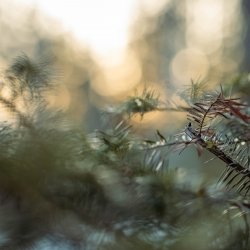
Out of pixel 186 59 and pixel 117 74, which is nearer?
pixel 186 59

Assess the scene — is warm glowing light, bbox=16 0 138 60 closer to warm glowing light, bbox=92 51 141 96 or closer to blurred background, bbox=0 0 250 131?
blurred background, bbox=0 0 250 131

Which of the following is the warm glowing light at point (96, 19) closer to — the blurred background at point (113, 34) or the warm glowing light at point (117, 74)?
the blurred background at point (113, 34)

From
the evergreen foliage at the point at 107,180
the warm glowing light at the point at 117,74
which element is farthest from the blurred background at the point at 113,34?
the evergreen foliage at the point at 107,180

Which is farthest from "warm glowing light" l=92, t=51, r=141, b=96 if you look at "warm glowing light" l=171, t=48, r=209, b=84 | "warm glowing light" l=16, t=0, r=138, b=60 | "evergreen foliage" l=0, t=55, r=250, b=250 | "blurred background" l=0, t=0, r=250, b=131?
"evergreen foliage" l=0, t=55, r=250, b=250

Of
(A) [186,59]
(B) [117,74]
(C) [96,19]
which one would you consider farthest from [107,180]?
(B) [117,74]

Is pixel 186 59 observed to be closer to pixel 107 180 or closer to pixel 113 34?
pixel 113 34

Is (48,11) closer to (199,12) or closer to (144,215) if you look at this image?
(199,12)

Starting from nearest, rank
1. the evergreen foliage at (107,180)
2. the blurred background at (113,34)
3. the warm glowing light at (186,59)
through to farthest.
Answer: the evergreen foliage at (107,180) < the warm glowing light at (186,59) < the blurred background at (113,34)

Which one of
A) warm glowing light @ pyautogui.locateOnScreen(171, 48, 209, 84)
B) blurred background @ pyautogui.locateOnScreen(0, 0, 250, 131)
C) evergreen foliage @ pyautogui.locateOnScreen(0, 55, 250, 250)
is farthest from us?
blurred background @ pyautogui.locateOnScreen(0, 0, 250, 131)

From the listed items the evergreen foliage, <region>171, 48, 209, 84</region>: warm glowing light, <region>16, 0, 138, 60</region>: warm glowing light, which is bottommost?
the evergreen foliage

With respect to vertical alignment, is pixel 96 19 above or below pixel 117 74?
above

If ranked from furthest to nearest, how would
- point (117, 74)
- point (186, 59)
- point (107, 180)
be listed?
point (117, 74) → point (186, 59) → point (107, 180)

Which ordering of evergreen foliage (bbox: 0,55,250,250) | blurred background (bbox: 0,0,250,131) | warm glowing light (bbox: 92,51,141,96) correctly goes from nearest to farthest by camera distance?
evergreen foliage (bbox: 0,55,250,250) < blurred background (bbox: 0,0,250,131) < warm glowing light (bbox: 92,51,141,96)
